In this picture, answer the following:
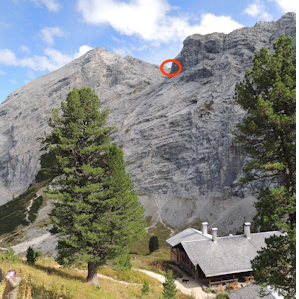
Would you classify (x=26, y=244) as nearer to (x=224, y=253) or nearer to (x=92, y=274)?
(x=224, y=253)

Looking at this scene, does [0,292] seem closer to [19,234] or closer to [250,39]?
[19,234]

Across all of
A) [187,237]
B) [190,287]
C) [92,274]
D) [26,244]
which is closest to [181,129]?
[187,237]

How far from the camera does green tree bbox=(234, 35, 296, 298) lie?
431 inches

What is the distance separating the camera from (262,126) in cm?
1271

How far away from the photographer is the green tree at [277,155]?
10945 millimetres

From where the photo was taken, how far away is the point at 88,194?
1964cm

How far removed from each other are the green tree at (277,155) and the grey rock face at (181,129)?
150ft

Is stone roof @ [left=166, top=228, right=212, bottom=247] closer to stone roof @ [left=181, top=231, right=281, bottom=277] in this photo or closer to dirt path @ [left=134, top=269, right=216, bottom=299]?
stone roof @ [left=181, top=231, right=281, bottom=277]

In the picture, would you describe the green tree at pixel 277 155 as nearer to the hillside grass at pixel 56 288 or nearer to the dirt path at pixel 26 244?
the hillside grass at pixel 56 288

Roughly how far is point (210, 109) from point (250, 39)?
5053 cm

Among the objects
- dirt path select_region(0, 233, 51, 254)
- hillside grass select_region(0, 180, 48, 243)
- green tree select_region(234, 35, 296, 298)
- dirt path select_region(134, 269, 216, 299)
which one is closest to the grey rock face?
hillside grass select_region(0, 180, 48, 243)

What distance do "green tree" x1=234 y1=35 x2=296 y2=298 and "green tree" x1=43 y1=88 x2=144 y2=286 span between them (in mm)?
9904

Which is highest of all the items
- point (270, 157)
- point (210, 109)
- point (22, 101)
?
point (22, 101)

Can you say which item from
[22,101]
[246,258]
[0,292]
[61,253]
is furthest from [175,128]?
[22,101]
